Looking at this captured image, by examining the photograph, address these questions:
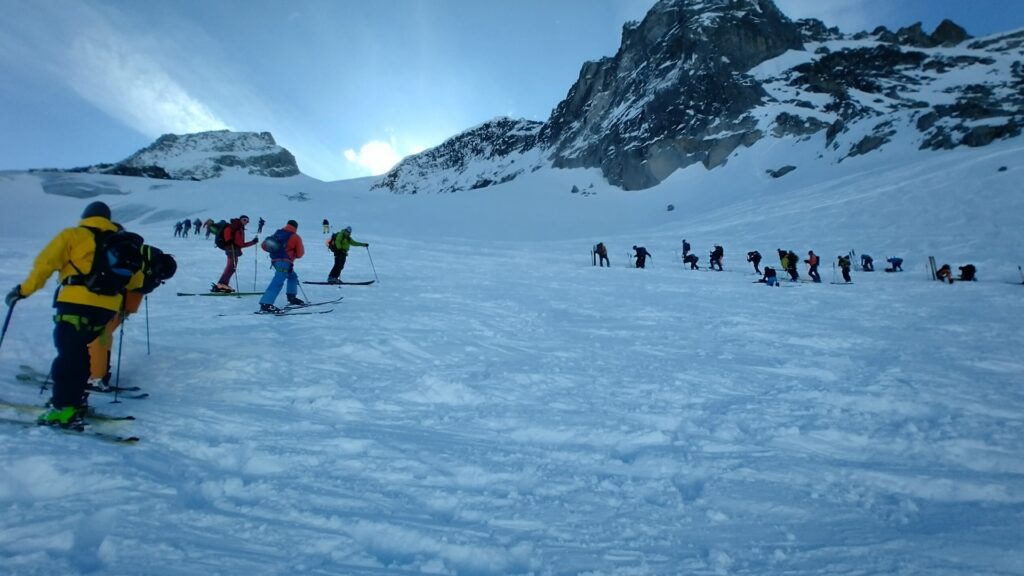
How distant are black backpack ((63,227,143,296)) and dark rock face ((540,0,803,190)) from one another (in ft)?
209

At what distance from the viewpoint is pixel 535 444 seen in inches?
138

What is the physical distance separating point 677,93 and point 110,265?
77.3m

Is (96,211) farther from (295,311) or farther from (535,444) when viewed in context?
(295,311)

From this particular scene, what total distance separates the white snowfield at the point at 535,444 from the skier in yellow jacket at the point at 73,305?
0.28 meters

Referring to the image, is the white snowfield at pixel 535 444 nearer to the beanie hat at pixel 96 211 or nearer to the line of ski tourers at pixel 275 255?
the line of ski tourers at pixel 275 255

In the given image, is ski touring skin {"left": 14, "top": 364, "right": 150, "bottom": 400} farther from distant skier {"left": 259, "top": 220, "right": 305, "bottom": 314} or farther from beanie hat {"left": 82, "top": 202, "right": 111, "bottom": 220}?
distant skier {"left": 259, "top": 220, "right": 305, "bottom": 314}

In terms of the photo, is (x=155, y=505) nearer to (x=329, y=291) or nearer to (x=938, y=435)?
(x=938, y=435)

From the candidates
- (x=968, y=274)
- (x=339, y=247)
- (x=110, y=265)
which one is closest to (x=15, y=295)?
(x=110, y=265)

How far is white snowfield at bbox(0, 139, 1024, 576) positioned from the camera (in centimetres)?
225

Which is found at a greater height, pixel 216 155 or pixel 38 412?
pixel 216 155

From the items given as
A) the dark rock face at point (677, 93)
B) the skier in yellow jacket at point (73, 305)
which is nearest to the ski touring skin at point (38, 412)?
the skier in yellow jacket at point (73, 305)

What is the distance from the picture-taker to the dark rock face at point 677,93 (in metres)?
62.8

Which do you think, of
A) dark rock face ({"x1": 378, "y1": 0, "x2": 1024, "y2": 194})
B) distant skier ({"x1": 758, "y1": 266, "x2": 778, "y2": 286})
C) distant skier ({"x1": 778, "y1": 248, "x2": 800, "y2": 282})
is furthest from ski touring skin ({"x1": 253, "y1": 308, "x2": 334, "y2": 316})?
dark rock face ({"x1": 378, "y1": 0, "x2": 1024, "y2": 194})

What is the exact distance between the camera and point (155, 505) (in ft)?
7.88
